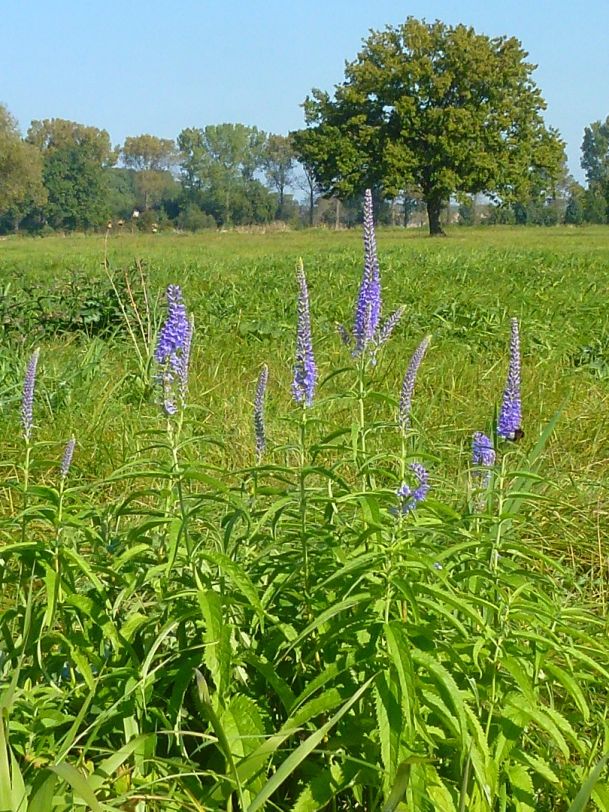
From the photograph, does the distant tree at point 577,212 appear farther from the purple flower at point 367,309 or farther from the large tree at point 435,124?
the purple flower at point 367,309

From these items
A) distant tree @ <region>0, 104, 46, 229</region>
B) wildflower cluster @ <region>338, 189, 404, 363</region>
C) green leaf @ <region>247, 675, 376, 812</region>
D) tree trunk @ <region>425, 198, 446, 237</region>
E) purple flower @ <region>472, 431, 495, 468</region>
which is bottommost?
green leaf @ <region>247, 675, 376, 812</region>

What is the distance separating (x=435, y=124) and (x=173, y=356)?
4644 cm

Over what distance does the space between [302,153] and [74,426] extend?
4473 centimetres

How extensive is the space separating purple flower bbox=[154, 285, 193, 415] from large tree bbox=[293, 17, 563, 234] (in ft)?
144

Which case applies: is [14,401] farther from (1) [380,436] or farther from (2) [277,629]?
(2) [277,629]

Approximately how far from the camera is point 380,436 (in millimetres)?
4336

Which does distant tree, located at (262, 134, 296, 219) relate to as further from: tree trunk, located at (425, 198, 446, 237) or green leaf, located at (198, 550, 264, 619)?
green leaf, located at (198, 550, 264, 619)

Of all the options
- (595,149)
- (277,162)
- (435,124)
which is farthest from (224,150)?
(435,124)

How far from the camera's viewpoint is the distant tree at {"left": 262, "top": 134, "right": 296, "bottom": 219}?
11844cm

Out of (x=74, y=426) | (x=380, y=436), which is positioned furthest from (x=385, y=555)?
(x=74, y=426)

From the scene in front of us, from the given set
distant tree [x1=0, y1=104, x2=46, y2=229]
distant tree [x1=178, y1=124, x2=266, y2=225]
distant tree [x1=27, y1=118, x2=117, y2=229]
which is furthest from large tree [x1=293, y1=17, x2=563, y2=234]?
distant tree [x1=178, y1=124, x2=266, y2=225]

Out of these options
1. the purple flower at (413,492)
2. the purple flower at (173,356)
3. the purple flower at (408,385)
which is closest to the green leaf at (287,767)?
the purple flower at (413,492)

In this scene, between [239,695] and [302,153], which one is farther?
[302,153]

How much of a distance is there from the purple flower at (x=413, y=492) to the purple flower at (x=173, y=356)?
525 mm
